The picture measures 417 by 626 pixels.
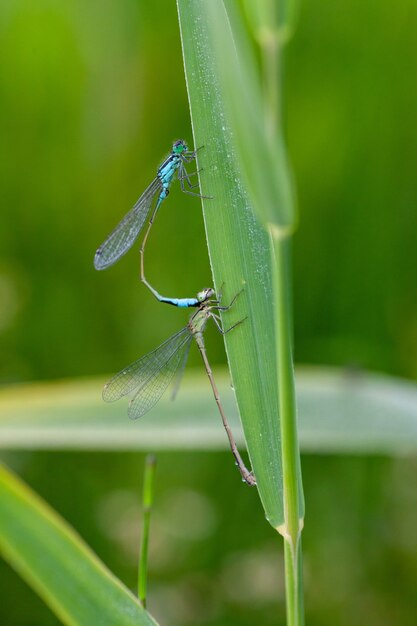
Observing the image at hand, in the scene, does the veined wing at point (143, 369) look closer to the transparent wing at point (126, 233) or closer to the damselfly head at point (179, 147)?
the transparent wing at point (126, 233)

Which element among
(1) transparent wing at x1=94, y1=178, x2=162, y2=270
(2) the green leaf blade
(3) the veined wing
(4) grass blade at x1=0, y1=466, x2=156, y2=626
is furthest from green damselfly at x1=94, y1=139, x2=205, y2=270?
(4) grass blade at x1=0, y1=466, x2=156, y2=626

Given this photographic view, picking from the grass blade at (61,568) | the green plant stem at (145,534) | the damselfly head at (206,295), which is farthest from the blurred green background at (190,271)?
the grass blade at (61,568)

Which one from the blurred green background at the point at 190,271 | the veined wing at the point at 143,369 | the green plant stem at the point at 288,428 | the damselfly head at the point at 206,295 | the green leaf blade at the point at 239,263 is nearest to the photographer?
the green plant stem at the point at 288,428

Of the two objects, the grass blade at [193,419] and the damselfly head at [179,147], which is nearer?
the grass blade at [193,419]

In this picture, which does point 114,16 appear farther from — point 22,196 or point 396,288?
point 396,288

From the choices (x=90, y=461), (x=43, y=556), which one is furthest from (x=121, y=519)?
(x=43, y=556)

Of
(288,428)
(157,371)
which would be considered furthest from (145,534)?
(157,371)

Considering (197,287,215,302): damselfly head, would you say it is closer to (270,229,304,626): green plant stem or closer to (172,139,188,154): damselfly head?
(172,139,188,154): damselfly head
